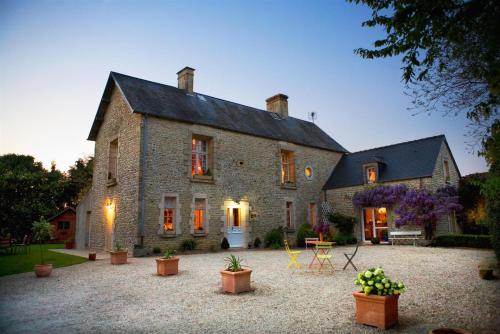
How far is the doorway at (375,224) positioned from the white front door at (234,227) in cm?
676

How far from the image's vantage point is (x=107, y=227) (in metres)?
14.8

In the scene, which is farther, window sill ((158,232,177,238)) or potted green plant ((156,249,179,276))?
window sill ((158,232,177,238))

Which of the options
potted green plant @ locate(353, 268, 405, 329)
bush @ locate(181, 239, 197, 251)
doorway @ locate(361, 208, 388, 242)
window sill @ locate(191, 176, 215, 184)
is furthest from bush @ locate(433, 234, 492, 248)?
potted green plant @ locate(353, 268, 405, 329)

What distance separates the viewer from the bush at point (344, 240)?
16.5 meters

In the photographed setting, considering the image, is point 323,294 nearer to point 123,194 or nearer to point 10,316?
point 10,316

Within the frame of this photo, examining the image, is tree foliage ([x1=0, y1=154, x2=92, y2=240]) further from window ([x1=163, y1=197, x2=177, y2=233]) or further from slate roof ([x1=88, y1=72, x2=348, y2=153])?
window ([x1=163, y1=197, x2=177, y2=233])

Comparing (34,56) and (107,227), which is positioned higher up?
(34,56)

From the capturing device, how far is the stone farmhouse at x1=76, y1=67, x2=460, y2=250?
13.1 meters

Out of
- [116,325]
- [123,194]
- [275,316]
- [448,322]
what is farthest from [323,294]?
[123,194]

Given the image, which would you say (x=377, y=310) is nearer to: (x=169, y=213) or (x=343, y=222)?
(x=169, y=213)

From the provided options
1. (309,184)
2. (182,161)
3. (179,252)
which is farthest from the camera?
(309,184)

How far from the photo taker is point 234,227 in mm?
15227

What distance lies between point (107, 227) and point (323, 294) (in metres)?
12.0

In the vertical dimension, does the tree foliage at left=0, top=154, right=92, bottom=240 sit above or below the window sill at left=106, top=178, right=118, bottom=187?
below
